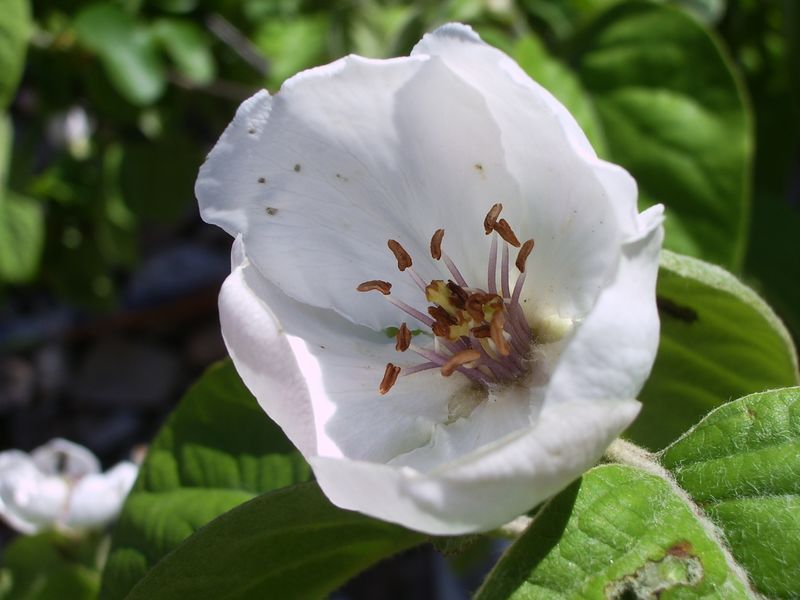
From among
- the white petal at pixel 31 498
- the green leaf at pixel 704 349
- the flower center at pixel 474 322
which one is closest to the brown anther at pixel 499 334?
the flower center at pixel 474 322

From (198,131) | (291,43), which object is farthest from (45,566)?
(198,131)

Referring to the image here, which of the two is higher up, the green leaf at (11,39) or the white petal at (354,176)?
the white petal at (354,176)

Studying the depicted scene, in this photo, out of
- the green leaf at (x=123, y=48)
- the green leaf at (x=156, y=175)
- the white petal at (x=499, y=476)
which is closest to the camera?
the white petal at (x=499, y=476)

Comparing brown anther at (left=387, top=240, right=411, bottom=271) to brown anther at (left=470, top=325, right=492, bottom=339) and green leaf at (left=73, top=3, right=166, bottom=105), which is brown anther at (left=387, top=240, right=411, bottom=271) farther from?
green leaf at (left=73, top=3, right=166, bottom=105)

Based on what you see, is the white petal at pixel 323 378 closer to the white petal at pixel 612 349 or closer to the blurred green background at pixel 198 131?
the white petal at pixel 612 349

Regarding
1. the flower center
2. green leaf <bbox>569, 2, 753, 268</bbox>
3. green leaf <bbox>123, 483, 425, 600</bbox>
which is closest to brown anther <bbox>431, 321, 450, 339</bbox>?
the flower center

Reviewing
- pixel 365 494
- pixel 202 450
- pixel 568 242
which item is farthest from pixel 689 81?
pixel 365 494

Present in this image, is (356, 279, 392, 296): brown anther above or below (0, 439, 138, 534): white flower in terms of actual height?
above

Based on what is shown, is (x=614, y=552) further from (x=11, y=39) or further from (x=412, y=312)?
(x=11, y=39)
